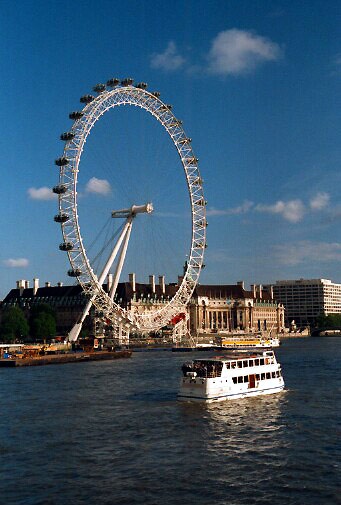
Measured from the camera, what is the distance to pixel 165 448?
989 inches

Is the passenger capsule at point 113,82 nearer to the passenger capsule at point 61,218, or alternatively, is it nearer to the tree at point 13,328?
the passenger capsule at point 61,218

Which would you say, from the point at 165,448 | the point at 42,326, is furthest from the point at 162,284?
the point at 165,448

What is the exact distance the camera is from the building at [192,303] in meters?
138

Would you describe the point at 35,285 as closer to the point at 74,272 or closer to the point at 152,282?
the point at 152,282

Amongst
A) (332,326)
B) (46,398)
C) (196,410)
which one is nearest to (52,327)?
(46,398)

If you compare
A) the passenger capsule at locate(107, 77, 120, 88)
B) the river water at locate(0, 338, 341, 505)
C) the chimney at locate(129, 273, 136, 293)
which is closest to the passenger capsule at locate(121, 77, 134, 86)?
the passenger capsule at locate(107, 77, 120, 88)

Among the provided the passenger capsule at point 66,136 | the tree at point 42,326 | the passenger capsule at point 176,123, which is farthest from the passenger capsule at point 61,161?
the tree at point 42,326

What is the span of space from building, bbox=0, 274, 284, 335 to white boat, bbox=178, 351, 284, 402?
Result: 82.1 metres

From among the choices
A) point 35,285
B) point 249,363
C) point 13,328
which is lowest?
point 249,363

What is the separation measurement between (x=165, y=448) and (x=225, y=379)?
11315 millimetres

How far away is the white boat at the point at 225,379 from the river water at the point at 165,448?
2.11ft

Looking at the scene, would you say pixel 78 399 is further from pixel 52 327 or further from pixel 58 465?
pixel 52 327

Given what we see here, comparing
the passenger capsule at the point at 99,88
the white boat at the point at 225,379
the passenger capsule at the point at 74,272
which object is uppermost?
the passenger capsule at the point at 99,88

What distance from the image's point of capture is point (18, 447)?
2573 centimetres
